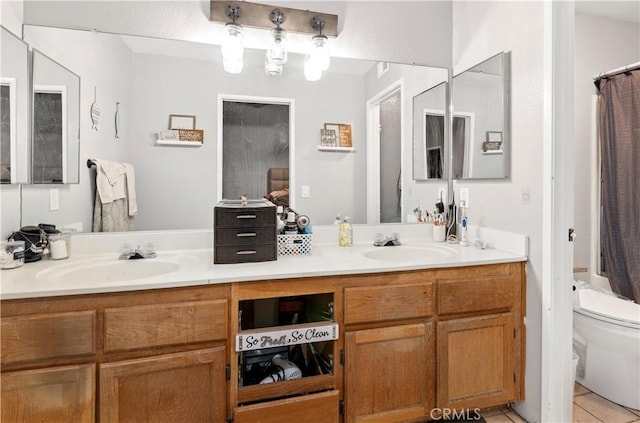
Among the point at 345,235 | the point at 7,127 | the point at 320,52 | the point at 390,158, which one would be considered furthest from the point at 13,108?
the point at 390,158

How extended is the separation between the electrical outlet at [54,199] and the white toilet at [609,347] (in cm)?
255

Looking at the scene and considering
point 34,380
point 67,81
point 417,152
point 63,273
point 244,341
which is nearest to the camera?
point 34,380

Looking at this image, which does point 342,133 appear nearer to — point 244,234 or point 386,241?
point 386,241

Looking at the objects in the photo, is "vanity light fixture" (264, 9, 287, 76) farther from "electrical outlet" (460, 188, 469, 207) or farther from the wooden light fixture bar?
"electrical outlet" (460, 188, 469, 207)

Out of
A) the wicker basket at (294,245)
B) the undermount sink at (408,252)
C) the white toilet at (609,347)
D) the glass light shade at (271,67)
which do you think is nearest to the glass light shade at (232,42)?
the glass light shade at (271,67)

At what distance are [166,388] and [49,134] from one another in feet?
4.11

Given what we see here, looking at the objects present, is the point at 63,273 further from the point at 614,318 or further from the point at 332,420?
the point at 614,318

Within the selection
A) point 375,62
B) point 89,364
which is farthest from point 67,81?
point 375,62

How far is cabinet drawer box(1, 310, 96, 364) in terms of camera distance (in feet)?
3.44

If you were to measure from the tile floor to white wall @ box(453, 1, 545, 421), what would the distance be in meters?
0.08

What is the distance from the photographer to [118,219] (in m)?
1.67

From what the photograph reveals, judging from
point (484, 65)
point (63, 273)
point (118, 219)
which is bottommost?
point (63, 273)

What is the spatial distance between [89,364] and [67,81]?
127cm

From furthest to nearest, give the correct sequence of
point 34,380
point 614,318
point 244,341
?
point 614,318, point 244,341, point 34,380
